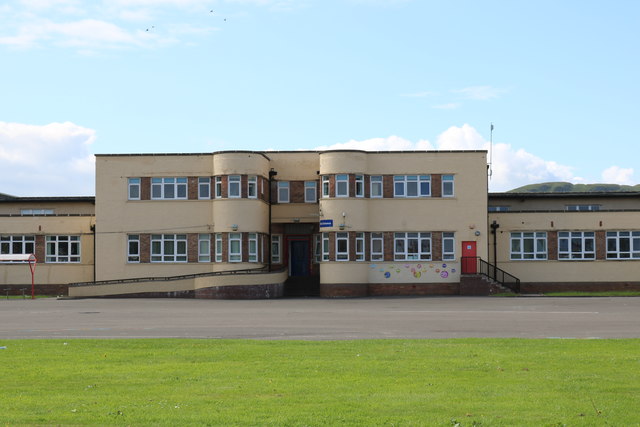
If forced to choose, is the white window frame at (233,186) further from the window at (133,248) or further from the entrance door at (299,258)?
the window at (133,248)

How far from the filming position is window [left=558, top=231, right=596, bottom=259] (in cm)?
4806

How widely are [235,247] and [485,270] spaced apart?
13649 mm

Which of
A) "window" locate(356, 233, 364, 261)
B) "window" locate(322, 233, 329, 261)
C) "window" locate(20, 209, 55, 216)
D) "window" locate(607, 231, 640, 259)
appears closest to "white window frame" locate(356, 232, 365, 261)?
"window" locate(356, 233, 364, 261)

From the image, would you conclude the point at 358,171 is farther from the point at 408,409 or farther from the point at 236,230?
the point at 408,409

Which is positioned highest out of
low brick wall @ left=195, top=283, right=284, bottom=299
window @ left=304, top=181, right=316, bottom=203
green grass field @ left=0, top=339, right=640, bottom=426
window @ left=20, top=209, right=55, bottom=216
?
window @ left=304, top=181, right=316, bottom=203

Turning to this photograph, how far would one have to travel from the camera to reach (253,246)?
154 ft

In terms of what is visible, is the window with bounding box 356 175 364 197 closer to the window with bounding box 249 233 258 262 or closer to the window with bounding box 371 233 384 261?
the window with bounding box 371 233 384 261

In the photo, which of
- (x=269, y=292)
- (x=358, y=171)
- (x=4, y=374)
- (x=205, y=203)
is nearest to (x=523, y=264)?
(x=358, y=171)

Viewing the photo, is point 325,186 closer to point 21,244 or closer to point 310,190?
point 310,190

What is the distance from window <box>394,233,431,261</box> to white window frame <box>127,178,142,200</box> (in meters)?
14.4

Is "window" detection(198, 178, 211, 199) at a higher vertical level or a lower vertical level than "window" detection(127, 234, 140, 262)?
higher

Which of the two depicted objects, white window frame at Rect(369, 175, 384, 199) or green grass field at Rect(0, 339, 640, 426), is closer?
green grass field at Rect(0, 339, 640, 426)

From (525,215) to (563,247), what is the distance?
2740mm

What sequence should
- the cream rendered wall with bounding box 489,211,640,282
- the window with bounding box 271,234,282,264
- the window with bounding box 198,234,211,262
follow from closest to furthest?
the window with bounding box 198,234,211,262 < the cream rendered wall with bounding box 489,211,640,282 < the window with bounding box 271,234,282,264
